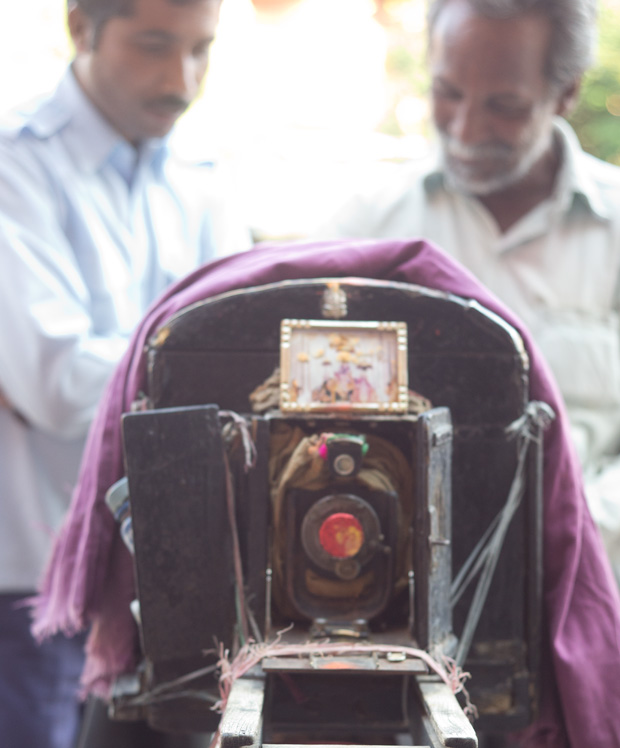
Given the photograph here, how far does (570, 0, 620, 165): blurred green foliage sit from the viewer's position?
4.73 meters

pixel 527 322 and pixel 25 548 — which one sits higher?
pixel 527 322

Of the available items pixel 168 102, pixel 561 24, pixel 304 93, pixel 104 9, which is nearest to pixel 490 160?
pixel 561 24

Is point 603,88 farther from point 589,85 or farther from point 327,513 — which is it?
point 327,513

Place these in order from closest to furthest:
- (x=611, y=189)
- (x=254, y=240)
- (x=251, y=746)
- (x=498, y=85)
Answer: (x=251, y=746) < (x=498, y=85) < (x=611, y=189) < (x=254, y=240)

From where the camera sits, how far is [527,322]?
1566 millimetres

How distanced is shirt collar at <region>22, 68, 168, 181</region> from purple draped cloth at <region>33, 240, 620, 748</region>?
54cm

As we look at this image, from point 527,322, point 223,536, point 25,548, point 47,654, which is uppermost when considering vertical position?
point 527,322

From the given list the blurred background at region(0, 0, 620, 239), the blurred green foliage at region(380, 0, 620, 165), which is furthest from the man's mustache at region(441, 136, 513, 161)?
the blurred green foliage at region(380, 0, 620, 165)

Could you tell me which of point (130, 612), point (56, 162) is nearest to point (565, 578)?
point (130, 612)

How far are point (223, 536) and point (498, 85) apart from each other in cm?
108

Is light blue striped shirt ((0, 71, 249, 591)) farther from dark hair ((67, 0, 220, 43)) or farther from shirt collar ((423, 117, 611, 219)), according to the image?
shirt collar ((423, 117, 611, 219))

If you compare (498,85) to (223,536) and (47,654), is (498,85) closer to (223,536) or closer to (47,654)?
(223,536)

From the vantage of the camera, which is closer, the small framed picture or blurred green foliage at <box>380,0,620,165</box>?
the small framed picture

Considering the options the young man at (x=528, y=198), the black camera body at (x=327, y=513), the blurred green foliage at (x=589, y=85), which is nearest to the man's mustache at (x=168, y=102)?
the young man at (x=528, y=198)
